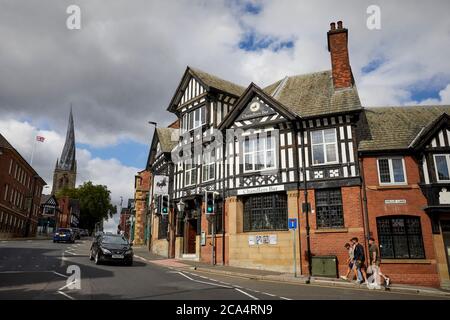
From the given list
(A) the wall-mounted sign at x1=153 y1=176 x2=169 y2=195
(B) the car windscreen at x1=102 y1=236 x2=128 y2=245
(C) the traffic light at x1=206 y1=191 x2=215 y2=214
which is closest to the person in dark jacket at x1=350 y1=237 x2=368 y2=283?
(C) the traffic light at x1=206 y1=191 x2=215 y2=214

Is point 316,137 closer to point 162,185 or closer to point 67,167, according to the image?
point 162,185

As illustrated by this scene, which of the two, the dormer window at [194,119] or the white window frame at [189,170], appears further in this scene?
the white window frame at [189,170]

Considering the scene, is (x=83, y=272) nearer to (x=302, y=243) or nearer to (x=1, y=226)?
(x=302, y=243)

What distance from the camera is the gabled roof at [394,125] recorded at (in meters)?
17.3

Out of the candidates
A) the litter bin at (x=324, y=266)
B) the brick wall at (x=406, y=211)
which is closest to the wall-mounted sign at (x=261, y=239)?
the litter bin at (x=324, y=266)

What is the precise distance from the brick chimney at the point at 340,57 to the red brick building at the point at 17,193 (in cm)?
3779

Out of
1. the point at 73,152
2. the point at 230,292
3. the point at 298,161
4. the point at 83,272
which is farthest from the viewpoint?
the point at 73,152

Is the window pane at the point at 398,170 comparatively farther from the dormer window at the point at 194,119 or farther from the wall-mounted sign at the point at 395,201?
the dormer window at the point at 194,119

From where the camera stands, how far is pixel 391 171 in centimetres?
1694

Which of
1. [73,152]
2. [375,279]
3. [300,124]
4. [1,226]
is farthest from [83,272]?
[73,152]

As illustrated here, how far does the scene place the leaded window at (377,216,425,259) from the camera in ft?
51.7

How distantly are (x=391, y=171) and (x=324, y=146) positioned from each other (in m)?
3.45

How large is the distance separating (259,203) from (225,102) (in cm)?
787

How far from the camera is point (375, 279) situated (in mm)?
13812
